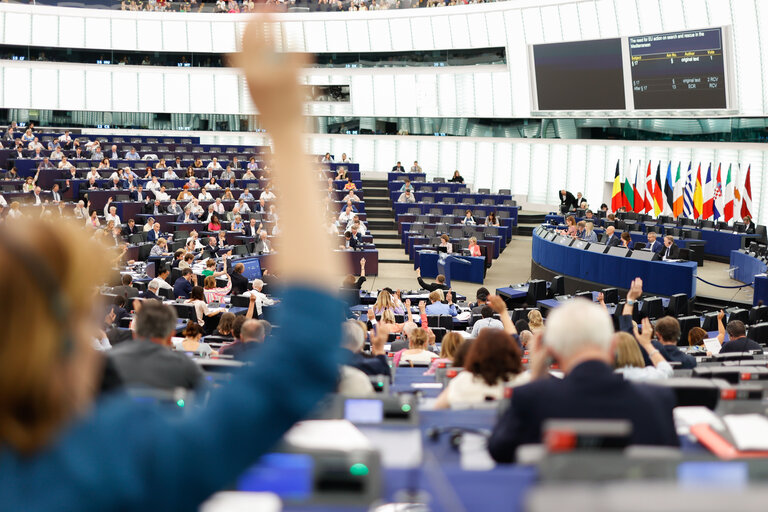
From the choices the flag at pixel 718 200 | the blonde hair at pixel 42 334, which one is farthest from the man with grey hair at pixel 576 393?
the flag at pixel 718 200

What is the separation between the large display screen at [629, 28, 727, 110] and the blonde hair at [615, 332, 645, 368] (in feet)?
60.1

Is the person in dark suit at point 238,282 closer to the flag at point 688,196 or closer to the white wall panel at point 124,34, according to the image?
the flag at point 688,196

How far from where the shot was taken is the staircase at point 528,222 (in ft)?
86.8

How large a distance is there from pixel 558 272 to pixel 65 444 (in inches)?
693

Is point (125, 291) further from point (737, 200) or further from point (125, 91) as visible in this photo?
point (125, 91)

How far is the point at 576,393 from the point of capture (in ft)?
8.34

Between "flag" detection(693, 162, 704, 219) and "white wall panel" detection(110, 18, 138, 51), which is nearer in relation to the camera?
"flag" detection(693, 162, 704, 219)

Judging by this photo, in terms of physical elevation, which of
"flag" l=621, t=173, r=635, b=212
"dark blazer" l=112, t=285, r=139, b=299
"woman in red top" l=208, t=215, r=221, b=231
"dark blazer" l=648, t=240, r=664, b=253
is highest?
"flag" l=621, t=173, r=635, b=212

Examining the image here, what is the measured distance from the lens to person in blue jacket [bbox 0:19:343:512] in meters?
0.90

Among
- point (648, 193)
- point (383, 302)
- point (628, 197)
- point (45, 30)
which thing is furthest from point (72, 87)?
point (383, 302)

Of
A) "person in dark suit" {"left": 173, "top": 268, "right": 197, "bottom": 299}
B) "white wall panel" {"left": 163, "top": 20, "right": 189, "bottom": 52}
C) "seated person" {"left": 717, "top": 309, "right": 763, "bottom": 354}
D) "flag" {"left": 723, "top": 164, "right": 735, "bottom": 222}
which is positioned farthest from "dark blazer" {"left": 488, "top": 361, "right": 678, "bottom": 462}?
"white wall panel" {"left": 163, "top": 20, "right": 189, "bottom": 52}

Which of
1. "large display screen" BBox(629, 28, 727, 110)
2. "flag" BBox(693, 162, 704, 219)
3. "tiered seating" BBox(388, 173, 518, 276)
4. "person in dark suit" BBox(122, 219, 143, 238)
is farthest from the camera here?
"flag" BBox(693, 162, 704, 219)

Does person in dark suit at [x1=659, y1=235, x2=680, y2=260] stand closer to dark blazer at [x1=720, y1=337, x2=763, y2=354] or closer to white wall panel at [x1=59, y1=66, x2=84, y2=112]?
dark blazer at [x1=720, y1=337, x2=763, y2=354]

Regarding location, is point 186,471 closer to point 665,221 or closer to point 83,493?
point 83,493
